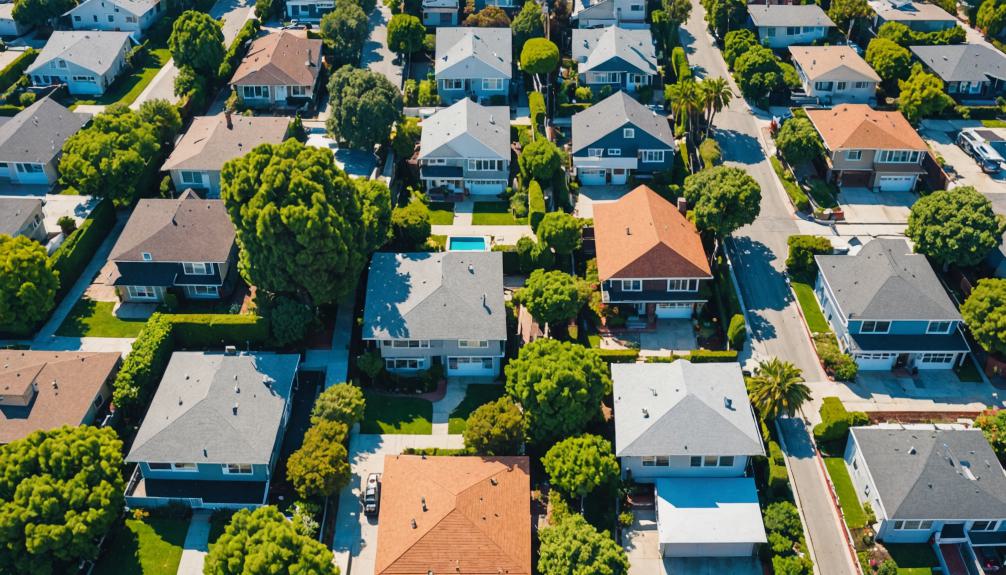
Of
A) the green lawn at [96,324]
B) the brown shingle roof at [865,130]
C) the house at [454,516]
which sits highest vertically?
the brown shingle roof at [865,130]

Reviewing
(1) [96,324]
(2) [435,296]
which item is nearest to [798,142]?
(2) [435,296]

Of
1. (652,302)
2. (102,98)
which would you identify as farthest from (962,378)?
(102,98)

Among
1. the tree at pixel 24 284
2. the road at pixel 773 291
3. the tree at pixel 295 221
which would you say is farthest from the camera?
the tree at pixel 24 284

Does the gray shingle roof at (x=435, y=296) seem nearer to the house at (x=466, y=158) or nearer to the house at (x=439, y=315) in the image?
the house at (x=439, y=315)

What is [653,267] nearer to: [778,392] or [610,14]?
[778,392]

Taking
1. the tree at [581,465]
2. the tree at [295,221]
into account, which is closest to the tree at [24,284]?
the tree at [295,221]

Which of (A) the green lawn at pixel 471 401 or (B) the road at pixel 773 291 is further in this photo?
(A) the green lawn at pixel 471 401

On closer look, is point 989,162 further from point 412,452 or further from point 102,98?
point 102,98
